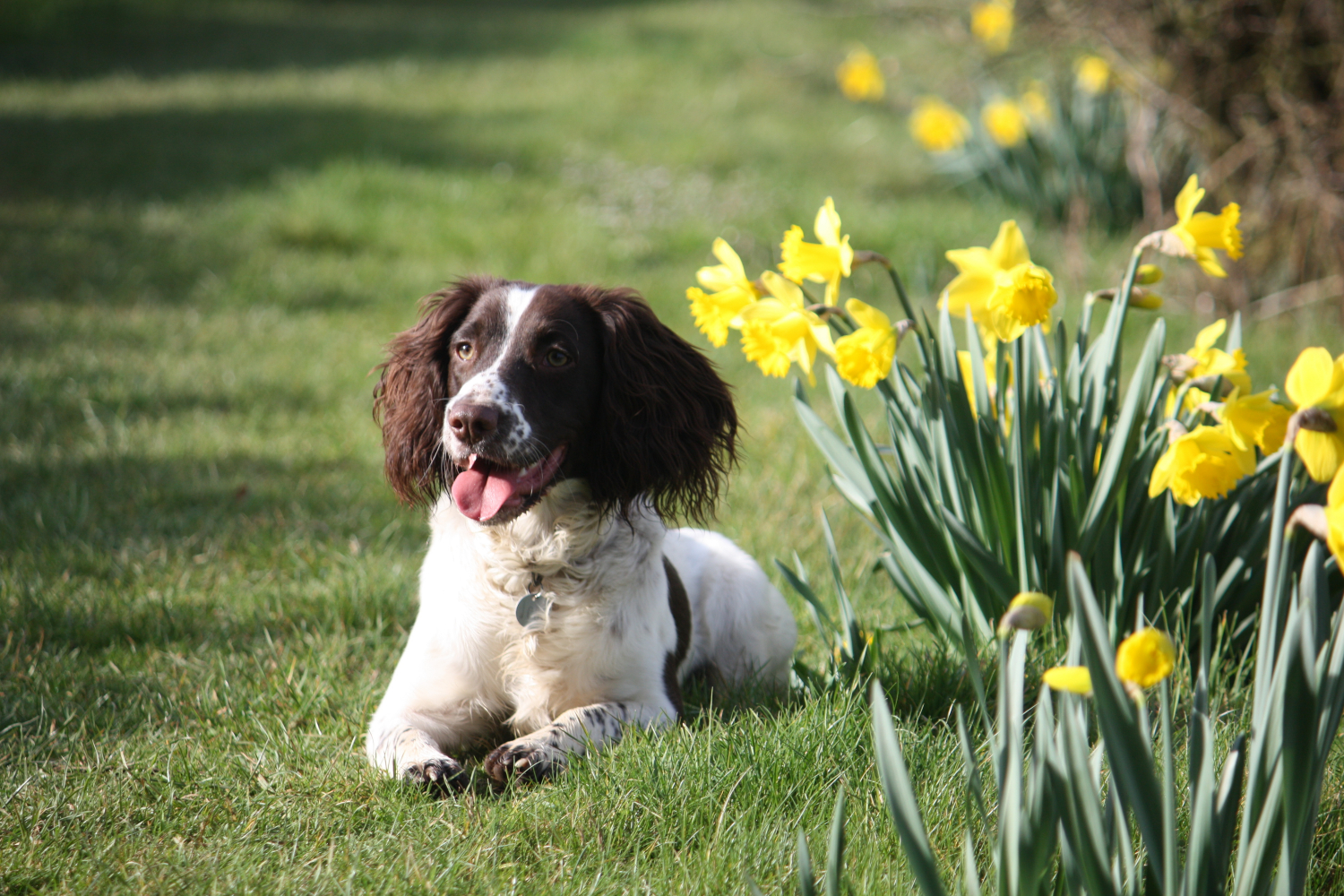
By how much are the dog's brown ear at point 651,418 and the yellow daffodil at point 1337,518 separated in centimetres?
147

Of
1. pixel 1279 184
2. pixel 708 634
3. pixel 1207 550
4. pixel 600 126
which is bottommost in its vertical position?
pixel 708 634

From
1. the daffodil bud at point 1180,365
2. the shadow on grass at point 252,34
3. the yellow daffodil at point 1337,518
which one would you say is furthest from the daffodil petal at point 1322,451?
the shadow on grass at point 252,34

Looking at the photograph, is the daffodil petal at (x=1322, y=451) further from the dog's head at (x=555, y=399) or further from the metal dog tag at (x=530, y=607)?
the metal dog tag at (x=530, y=607)

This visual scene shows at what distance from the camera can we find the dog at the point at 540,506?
2.31m

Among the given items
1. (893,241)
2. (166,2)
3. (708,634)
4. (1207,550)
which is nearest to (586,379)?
(708,634)

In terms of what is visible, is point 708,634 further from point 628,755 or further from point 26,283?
point 26,283

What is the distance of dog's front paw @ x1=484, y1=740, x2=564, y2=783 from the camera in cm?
217

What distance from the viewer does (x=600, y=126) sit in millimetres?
9359

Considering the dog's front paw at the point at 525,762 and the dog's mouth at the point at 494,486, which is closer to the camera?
the dog's front paw at the point at 525,762

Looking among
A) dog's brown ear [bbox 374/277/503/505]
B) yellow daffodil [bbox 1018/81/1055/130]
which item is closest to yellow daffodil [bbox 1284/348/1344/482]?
dog's brown ear [bbox 374/277/503/505]

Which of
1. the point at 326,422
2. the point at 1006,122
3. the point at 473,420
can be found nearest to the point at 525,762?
the point at 473,420

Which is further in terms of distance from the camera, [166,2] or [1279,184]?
[166,2]

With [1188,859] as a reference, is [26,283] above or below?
above

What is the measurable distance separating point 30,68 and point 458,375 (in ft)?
39.0
